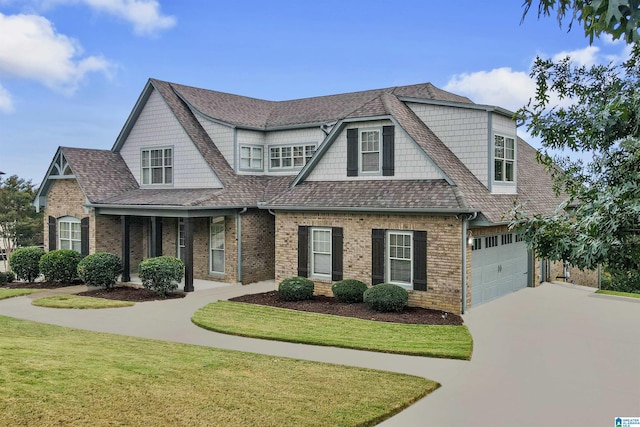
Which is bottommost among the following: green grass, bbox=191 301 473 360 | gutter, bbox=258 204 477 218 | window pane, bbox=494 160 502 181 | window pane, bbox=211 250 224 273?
green grass, bbox=191 301 473 360

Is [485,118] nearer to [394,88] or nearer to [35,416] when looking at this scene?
[394,88]

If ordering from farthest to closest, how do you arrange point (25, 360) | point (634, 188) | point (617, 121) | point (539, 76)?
point (539, 76), point (25, 360), point (617, 121), point (634, 188)

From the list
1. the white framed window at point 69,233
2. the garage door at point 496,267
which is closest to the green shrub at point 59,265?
the white framed window at point 69,233

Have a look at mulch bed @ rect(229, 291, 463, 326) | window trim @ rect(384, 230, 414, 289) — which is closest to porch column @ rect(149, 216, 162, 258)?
mulch bed @ rect(229, 291, 463, 326)

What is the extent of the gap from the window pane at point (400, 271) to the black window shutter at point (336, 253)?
188cm

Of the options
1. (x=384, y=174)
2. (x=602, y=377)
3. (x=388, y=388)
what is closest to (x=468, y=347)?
(x=602, y=377)

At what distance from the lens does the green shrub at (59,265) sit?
21.3 m

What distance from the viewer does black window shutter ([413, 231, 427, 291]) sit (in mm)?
15695

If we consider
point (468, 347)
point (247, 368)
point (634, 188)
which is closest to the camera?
point (634, 188)

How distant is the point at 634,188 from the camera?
630 centimetres

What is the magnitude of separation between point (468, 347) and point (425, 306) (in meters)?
3.98

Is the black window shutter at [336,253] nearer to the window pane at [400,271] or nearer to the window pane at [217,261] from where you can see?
the window pane at [400,271]

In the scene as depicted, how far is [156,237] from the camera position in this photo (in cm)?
2236

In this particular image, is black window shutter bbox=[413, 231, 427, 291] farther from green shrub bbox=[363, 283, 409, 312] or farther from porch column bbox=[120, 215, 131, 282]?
porch column bbox=[120, 215, 131, 282]
